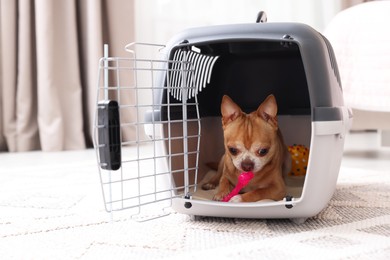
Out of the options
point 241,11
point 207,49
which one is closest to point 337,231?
point 207,49

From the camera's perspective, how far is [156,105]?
105cm

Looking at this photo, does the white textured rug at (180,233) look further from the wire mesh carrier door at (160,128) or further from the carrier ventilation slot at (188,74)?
the carrier ventilation slot at (188,74)

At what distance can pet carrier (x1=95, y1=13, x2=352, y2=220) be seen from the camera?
3.19 feet

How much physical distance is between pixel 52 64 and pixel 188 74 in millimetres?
1666

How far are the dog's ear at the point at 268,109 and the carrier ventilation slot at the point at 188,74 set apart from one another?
0.59 feet

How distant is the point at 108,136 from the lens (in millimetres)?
874

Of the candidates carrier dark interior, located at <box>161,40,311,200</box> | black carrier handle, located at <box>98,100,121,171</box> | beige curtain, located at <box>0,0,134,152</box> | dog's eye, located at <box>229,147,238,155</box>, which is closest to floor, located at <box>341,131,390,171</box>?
carrier dark interior, located at <box>161,40,311,200</box>

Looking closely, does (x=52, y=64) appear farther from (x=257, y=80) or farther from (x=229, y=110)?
(x=229, y=110)

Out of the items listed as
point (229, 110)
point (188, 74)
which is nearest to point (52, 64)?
point (188, 74)

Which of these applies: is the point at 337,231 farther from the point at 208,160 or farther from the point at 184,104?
the point at 208,160

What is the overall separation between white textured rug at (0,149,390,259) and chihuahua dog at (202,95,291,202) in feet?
0.33

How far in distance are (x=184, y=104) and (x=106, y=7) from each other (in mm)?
1951

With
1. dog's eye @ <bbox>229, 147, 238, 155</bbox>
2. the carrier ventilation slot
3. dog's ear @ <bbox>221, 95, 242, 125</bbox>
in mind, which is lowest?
dog's eye @ <bbox>229, 147, 238, 155</bbox>

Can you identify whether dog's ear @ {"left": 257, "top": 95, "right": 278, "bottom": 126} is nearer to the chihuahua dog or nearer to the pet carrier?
the chihuahua dog
